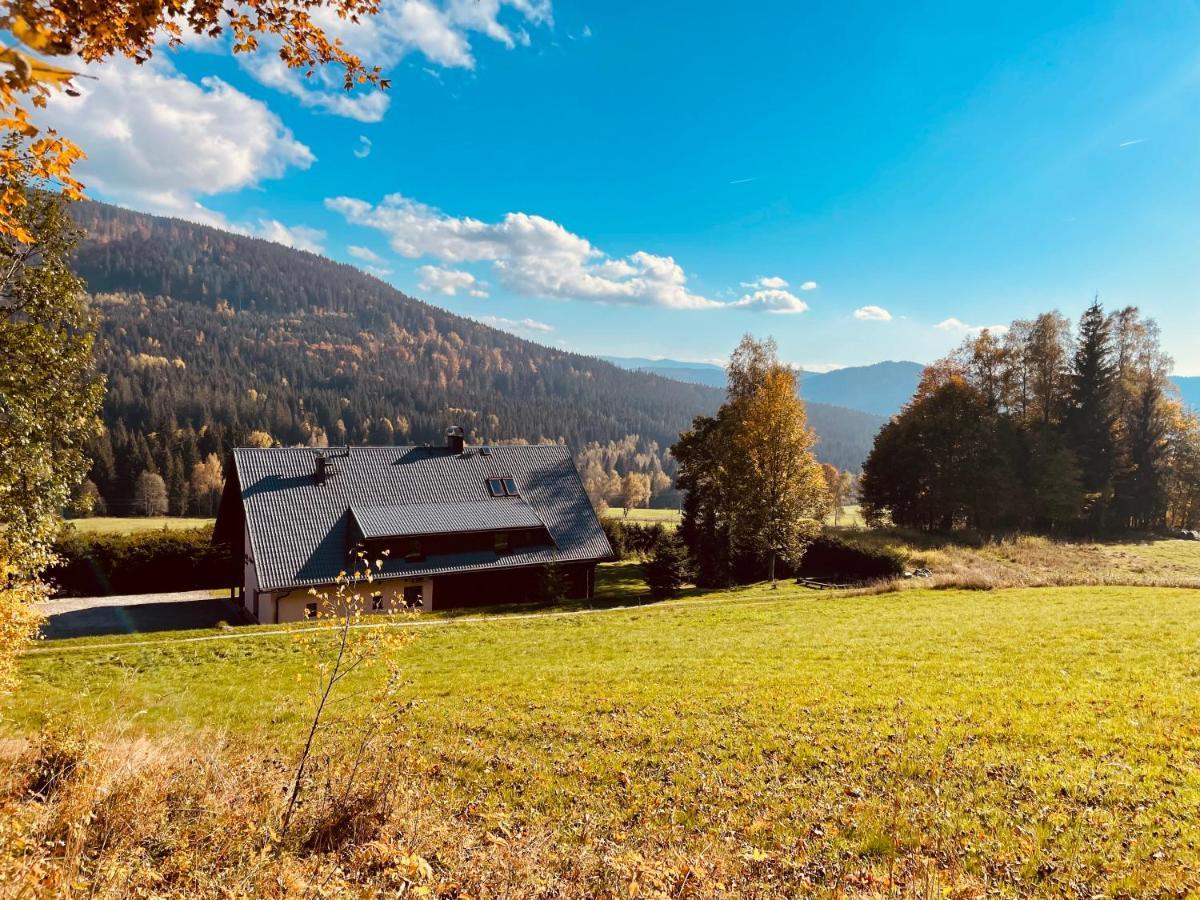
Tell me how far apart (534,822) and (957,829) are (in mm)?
5044

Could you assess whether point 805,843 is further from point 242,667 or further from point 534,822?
point 242,667

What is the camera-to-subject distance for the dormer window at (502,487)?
32.6 meters

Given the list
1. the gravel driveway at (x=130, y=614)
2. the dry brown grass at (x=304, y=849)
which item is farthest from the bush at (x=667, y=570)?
the dry brown grass at (x=304, y=849)

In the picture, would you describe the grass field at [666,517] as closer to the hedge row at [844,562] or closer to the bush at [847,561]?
the hedge row at [844,562]

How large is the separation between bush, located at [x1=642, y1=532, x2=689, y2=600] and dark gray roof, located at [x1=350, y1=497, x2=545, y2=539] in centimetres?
668

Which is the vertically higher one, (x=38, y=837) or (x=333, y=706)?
(x=38, y=837)

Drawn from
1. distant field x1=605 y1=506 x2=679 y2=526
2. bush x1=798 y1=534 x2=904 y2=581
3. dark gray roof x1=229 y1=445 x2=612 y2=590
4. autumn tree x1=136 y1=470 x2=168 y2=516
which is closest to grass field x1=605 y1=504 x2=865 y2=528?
distant field x1=605 y1=506 x2=679 y2=526

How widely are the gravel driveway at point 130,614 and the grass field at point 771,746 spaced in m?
9.17

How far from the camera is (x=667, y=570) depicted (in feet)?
102

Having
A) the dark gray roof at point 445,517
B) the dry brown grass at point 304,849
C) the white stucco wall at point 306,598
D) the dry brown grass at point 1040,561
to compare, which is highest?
the dark gray roof at point 445,517

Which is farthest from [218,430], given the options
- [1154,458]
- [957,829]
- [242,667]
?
[1154,458]

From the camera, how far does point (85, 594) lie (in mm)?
33219

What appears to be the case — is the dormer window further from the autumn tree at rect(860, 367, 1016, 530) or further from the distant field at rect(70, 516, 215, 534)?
the autumn tree at rect(860, 367, 1016, 530)

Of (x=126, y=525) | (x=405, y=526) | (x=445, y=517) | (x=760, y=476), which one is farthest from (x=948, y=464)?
(x=126, y=525)
